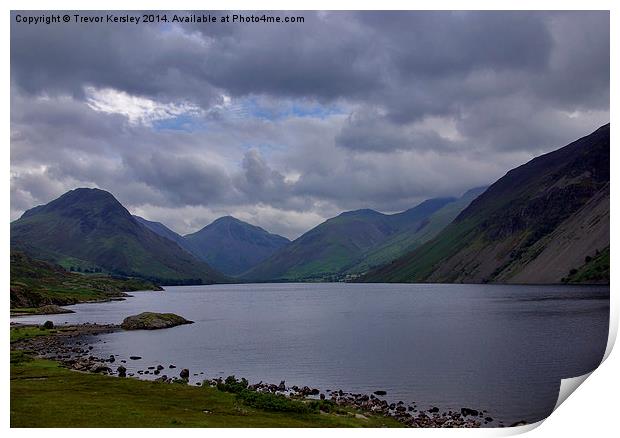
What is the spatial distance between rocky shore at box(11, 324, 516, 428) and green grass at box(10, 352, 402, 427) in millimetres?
3884

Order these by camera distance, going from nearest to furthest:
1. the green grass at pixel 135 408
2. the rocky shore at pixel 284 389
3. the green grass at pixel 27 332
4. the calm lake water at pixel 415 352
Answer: the green grass at pixel 135 408, the rocky shore at pixel 284 389, the calm lake water at pixel 415 352, the green grass at pixel 27 332

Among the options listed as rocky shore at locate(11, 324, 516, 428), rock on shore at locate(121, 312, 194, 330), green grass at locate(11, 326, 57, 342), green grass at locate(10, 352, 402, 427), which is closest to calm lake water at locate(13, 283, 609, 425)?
rocky shore at locate(11, 324, 516, 428)

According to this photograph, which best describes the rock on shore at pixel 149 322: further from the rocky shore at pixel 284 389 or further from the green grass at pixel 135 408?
the green grass at pixel 135 408

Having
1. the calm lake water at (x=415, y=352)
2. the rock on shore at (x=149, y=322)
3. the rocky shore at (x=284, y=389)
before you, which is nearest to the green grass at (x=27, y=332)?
the rocky shore at (x=284, y=389)

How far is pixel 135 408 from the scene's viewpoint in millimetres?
44094

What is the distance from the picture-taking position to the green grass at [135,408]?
131ft

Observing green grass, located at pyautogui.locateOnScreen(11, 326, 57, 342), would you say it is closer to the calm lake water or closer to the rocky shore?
the rocky shore

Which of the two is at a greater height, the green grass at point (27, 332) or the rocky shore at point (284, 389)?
the green grass at point (27, 332)

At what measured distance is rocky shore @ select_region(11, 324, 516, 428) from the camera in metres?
49.4

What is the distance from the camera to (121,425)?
39.5 m

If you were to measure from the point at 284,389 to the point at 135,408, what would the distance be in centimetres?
2085

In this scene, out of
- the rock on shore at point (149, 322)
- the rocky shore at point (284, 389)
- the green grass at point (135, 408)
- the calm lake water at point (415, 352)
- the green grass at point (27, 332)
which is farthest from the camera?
the rock on shore at point (149, 322)

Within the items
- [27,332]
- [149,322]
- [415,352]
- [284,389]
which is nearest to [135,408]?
[284,389]

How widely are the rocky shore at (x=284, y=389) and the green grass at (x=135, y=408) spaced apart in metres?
3.88
